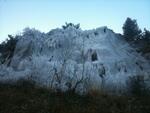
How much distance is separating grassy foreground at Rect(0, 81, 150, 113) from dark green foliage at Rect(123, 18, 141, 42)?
39.0 feet

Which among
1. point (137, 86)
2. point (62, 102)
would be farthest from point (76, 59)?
point (62, 102)

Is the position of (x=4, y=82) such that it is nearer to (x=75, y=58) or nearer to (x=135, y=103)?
(x=75, y=58)

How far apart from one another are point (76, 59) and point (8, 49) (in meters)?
8.36

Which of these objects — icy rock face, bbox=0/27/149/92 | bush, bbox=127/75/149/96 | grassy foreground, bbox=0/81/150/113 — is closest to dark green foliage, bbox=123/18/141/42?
icy rock face, bbox=0/27/149/92

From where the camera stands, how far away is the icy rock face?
62.2 ft

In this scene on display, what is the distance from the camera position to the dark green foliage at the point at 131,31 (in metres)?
26.9

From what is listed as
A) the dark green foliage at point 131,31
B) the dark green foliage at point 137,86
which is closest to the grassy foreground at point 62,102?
the dark green foliage at point 137,86

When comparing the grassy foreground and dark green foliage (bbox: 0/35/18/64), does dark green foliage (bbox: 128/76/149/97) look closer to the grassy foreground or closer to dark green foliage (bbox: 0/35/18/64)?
the grassy foreground

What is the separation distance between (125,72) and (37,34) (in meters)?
9.44

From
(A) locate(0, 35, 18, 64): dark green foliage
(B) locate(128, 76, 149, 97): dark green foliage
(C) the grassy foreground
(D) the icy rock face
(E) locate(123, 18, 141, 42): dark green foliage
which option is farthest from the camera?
(E) locate(123, 18, 141, 42): dark green foliage

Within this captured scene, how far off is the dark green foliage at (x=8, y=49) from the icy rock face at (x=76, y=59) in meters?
1.19

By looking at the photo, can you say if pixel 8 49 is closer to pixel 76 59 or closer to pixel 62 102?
pixel 76 59

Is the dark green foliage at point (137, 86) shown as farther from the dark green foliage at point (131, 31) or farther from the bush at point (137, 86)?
the dark green foliage at point (131, 31)

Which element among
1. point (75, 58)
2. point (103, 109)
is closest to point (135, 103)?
point (103, 109)
